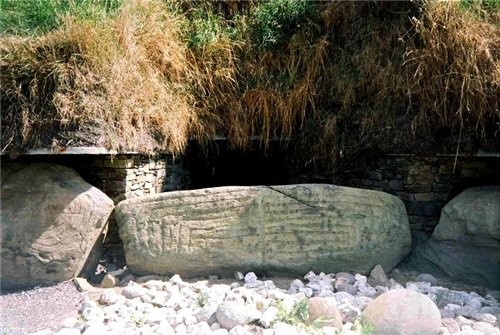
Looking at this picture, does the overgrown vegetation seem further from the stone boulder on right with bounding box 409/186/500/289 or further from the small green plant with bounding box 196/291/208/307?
the small green plant with bounding box 196/291/208/307

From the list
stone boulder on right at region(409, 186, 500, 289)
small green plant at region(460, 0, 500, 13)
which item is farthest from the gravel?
small green plant at region(460, 0, 500, 13)

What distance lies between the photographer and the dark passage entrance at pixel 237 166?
5160 millimetres

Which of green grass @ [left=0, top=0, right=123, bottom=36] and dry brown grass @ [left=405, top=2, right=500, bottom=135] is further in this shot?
green grass @ [left=0, top=0, right=123, bottom=36]

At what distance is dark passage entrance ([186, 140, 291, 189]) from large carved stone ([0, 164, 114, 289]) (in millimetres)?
1521

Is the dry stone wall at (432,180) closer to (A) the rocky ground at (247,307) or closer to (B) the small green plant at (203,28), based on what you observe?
(A) the rocky ground at (247,307)

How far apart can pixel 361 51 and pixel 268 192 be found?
1.82 m

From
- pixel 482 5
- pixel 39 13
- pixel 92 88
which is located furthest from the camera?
pixel 39 13

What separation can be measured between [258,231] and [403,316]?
1411 millimetres

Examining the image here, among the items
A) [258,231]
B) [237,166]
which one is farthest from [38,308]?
[237,166]

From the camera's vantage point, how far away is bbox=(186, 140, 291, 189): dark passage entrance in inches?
203

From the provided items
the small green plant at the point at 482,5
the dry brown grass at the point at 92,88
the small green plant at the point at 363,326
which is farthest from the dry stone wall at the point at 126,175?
the small green plant at the point at 482,5

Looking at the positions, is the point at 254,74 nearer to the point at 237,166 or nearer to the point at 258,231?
the point at 237,166

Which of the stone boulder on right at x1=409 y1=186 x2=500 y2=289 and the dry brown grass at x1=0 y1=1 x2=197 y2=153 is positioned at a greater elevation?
the dry brown grass at x1=0 y1=1 x2=197 y2=153

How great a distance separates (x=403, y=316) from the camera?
2811 mm
